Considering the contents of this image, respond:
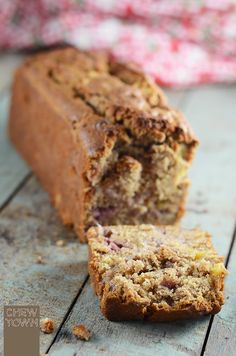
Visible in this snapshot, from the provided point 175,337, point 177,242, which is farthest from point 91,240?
point 175,337

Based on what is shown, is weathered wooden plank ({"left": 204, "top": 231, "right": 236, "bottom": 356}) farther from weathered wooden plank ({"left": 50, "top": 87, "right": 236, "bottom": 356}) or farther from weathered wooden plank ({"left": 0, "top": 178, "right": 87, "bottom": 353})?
weathered wooden plank ({"left": 0, "top": 178, "right": 87, "bottom": 353})

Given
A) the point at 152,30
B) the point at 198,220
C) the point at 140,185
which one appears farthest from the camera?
the point at 152,30

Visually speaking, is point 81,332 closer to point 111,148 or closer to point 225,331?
point 225,331

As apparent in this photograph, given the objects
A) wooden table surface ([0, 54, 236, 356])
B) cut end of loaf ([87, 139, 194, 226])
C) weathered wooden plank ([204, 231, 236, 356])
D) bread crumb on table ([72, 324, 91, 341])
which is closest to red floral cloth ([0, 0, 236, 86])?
wooden table surface ([0, 54, 236, 356])

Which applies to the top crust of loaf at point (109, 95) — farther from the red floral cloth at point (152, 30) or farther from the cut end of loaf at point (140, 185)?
the red floral cloth at point (152, 30)

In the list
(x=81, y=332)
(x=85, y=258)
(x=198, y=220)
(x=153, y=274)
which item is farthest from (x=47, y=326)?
(x=198, y=220)
